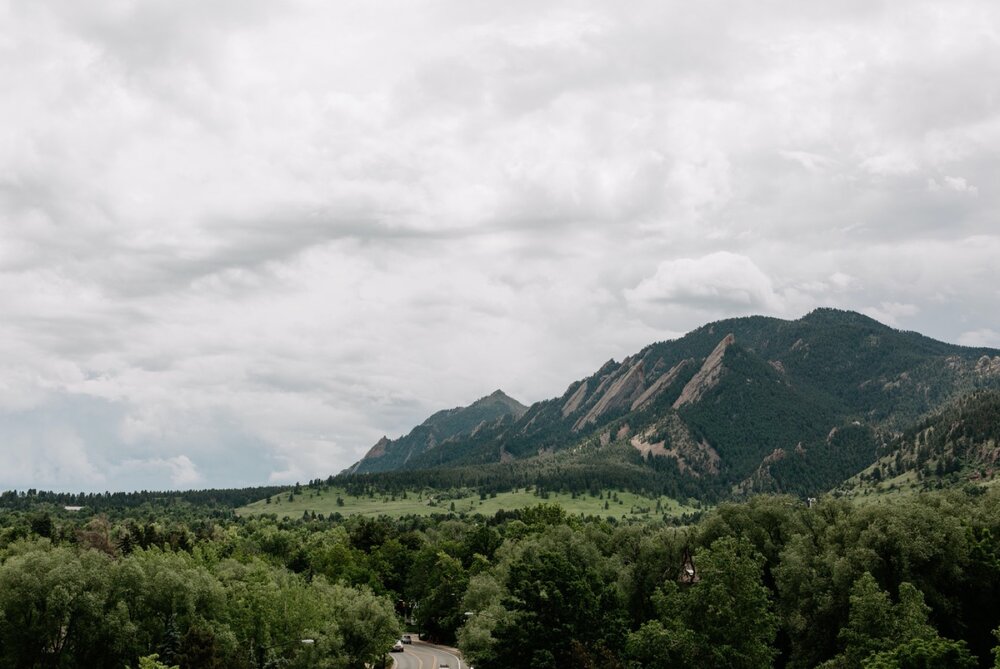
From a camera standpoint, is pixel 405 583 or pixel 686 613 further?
pixel 405 583

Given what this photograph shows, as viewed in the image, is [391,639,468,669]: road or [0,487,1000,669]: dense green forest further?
[391,639,468,669]: road

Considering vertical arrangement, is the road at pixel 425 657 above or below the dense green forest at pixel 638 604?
below

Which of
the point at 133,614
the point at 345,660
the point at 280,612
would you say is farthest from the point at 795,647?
the point at 133,614

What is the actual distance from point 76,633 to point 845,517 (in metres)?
84.0

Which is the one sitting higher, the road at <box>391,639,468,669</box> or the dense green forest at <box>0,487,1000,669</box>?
the dense green forest at <box>0,487,1000,669</box>

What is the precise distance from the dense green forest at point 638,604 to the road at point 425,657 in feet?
31.8

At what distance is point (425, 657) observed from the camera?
438 feet

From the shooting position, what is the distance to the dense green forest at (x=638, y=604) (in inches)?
2697

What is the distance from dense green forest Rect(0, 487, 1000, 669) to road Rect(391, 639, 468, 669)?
9.68 metres

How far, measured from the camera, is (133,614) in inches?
3816

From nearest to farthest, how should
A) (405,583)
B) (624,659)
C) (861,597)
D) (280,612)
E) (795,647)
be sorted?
(861,597) < (624,659) < (795,647) < (280,612) < (405,583)

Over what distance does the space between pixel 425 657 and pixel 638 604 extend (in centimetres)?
4319

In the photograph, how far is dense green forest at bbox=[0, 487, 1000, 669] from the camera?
68.5 metres

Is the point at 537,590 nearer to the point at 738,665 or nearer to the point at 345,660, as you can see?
the point at 738,665
